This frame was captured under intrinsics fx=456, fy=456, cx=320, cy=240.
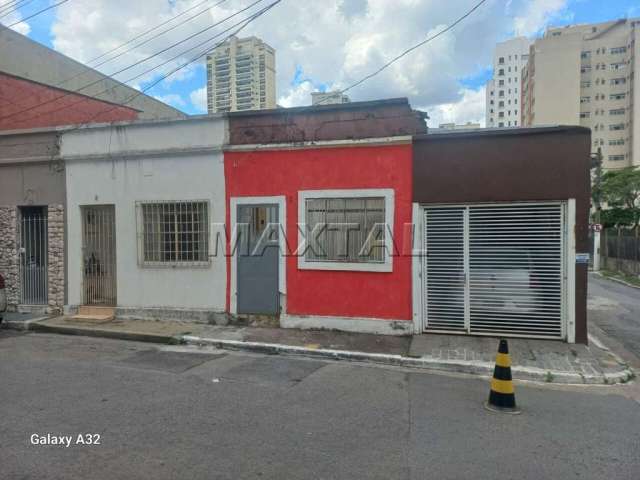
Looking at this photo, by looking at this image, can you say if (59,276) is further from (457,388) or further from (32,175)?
(457,388)

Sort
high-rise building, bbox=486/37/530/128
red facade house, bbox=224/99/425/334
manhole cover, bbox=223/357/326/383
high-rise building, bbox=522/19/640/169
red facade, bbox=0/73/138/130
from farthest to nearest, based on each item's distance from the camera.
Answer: high-rise building, bbox=486/37/530/128, high-rise building, bbox=522/19/640/169, red facade, bbox=0/73/138/130, red facade house, bbox=224/99/425/334, manhole cover, bbox=223/357/326/383

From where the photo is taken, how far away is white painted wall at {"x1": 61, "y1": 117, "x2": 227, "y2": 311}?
8945mm

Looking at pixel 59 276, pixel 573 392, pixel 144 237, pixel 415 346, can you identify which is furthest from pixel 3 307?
pixel 573 392

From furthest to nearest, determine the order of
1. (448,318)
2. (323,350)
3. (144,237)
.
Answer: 1. (144,237)
2. (448,318)
3. (323,350)

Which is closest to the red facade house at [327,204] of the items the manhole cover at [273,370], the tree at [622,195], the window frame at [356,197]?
the window frame at [356,197]

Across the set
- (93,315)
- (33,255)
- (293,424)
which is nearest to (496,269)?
(293,424)

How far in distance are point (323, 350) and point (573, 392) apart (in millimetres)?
3388

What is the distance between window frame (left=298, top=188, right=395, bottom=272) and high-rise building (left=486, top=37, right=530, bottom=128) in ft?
378

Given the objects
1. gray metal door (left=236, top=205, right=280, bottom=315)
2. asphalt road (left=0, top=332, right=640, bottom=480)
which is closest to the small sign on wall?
asphalt road (left=0, top=332, right=640, bottom=480)

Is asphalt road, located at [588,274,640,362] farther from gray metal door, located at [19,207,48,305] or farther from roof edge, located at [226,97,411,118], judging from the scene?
gray metal door, located at [19,207,48,305]

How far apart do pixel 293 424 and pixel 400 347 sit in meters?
3.36

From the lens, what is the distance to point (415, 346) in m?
7.23

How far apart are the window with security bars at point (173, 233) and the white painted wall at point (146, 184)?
0.15m
